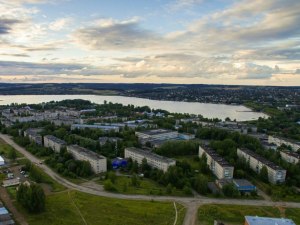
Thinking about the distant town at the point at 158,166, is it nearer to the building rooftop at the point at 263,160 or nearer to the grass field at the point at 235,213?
the building rooftop at the point at 263,160

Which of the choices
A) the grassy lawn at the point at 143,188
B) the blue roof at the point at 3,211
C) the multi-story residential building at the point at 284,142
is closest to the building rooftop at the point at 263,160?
the grassy lawn at the point at 143,188

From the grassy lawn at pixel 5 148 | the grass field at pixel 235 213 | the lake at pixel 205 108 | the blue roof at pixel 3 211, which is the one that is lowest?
the grass field at pixel 235 213

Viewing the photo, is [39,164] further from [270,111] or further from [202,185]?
[270,111]

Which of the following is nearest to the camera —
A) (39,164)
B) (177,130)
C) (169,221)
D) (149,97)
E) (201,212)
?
(169,221)

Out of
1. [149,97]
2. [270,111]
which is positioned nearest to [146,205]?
[270,111]

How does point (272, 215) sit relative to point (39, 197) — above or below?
below

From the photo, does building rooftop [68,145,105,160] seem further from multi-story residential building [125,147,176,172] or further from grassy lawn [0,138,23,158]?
grassy lawn [0,138,23,158]

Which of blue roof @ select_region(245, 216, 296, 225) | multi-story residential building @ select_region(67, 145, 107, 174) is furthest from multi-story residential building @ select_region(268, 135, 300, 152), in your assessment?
multi-story residential building @ select_region(67, 145, 107, 174)
